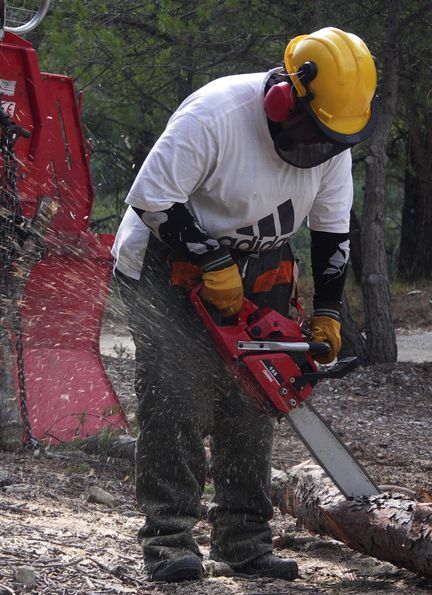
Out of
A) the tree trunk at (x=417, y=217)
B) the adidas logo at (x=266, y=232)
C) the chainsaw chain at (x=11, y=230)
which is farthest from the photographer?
the tree trunk at (x=417, y=217)

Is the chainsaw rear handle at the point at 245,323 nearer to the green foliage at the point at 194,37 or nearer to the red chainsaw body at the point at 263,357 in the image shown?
the red chainsaw body at the point at 263,357

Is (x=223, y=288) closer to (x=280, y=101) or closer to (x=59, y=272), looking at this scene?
(x=280, y=101)

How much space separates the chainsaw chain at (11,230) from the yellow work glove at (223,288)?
78.0 inches

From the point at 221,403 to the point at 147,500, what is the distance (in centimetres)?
47

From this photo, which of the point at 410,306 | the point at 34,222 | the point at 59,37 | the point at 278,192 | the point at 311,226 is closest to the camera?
the point at 278,192

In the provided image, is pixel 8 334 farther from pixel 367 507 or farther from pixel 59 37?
pixel 59 37

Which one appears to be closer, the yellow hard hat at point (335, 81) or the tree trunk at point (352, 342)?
the yellow hard hat at point (335, 81)

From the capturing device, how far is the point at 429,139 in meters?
13.8

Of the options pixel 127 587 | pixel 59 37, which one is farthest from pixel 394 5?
pixel 127 587

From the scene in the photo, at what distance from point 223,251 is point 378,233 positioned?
5.80 m

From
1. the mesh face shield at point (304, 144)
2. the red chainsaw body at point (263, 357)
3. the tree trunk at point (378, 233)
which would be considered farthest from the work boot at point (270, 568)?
the tree trunk at point (378, 233)

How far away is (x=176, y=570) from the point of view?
141 inches

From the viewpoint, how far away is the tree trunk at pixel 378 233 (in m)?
8.99

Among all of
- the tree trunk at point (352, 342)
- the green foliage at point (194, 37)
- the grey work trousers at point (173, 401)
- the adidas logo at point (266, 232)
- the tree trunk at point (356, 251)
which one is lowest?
the tree trunk at point (356, 251)
